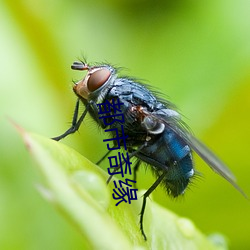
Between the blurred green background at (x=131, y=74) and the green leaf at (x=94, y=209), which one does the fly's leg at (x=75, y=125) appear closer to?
the blurred green background at (x=131, y=74)

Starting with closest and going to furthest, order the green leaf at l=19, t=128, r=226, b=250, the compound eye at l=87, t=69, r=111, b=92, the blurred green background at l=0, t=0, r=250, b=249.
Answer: the green leaf at l=19, t=128, r=226, b=250
the compound eye at l=87, t=69, r=111, b=92
the blurred green background at l=0, t=0, r=250, b=249

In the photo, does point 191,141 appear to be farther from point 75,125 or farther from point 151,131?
point 75,125

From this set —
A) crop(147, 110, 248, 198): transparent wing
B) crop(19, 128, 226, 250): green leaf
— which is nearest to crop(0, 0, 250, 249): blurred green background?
crop(147, 110, 248, 198): transparent wing

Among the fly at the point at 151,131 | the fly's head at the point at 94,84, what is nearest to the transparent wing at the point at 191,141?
the fly at the point at 151,131

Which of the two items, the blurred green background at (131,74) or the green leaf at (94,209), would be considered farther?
the blurred green background at (131,74)

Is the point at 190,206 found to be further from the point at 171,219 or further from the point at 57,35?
the point at 57,35

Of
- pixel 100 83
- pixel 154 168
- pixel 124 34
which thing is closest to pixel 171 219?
pixel 154 168

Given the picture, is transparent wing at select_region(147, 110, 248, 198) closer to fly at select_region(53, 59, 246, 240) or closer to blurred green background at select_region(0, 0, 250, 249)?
fly at select_region(53, 59, 246, 240)
